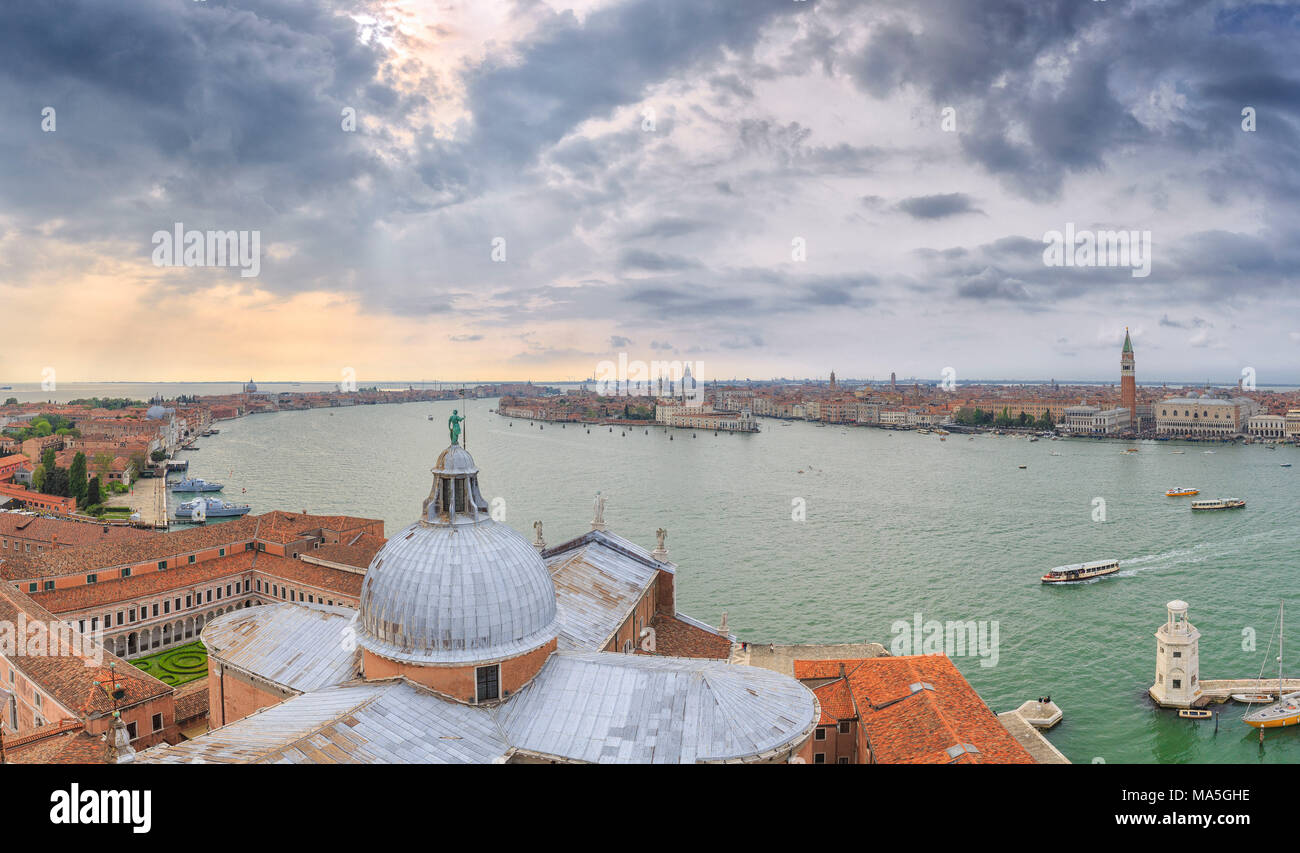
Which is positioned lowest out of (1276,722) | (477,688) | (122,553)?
(1276,722)

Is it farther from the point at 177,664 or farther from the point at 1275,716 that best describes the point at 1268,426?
the point at 177,664

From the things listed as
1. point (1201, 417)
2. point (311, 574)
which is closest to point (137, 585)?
point (311, 574)

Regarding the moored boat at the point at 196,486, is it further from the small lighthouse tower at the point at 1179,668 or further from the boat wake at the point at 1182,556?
the small lighthouse tower at the point at 1179,668

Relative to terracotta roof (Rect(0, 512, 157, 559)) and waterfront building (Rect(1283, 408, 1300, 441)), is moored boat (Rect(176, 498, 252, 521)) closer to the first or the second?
terracotta roof (Rect(0, 512, 157, 559))

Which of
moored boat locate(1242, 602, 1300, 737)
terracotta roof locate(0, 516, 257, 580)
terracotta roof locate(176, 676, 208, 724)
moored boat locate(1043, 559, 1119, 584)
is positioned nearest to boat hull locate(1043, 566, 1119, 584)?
moored boat locate(1043, 559, 1119, 584)

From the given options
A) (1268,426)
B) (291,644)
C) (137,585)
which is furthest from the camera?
(1268,426)

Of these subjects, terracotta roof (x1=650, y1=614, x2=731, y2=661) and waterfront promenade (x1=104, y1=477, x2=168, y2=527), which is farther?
waterfront promenade (x1=104, y1=477, x2=168, y2=527)

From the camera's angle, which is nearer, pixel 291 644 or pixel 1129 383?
pixel 291 644
